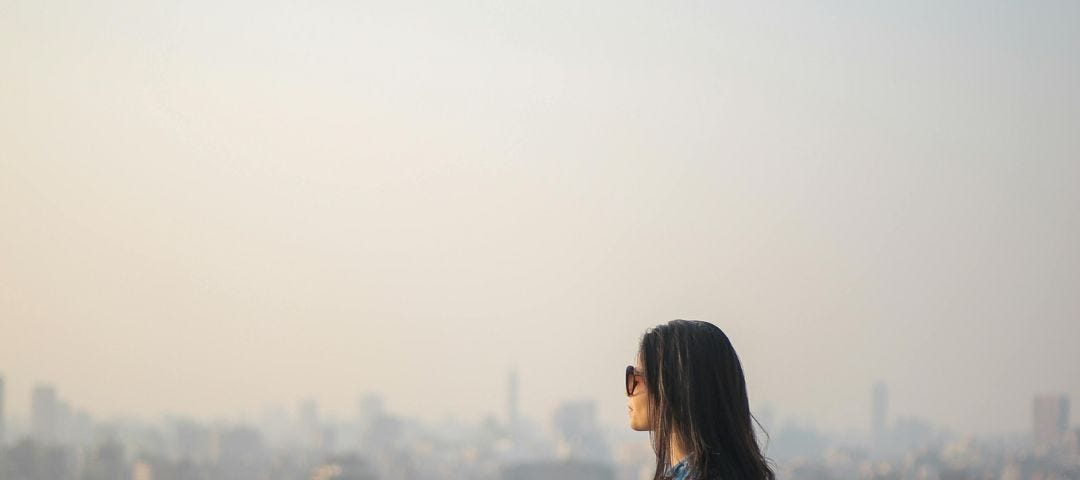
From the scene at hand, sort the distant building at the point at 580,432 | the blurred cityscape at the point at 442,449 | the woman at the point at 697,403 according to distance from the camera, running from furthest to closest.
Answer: the distant building at the point at 580,432, the blurred cityscape at the point at 442,449, the woman at the point at 697,403

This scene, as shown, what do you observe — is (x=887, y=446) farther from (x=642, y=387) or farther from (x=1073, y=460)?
(x=642, y=387)

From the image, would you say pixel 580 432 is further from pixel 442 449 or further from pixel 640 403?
pixel 640 403

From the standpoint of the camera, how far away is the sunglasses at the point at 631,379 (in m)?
1.64

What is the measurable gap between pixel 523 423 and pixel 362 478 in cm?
3380

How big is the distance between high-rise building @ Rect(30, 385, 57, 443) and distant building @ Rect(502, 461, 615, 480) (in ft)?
55.5

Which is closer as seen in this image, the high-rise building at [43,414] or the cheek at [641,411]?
the cheek at [641,411]

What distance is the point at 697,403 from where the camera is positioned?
1594 mm

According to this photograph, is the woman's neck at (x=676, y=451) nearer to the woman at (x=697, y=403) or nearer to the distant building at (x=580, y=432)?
the woman at (x=697, y=403)

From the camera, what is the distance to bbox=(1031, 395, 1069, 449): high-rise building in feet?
176

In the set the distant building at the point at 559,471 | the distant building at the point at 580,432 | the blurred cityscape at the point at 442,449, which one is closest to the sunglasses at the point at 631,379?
the blurred cityscape at the point at 442,449

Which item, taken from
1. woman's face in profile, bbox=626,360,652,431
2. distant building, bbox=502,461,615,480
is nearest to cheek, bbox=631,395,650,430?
woman's face in profile, bbox=626,360,652,431

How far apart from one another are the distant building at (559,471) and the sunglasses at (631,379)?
5320cm

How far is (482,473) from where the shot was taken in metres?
66.8

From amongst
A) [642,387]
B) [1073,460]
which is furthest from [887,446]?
[642,387]
